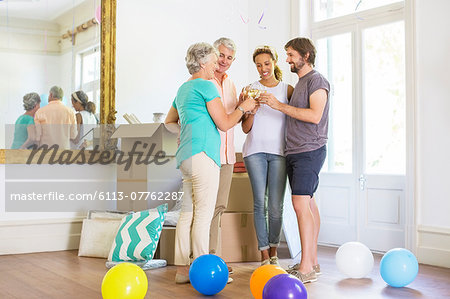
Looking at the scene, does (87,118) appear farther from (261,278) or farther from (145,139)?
(261,278)

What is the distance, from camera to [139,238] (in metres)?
3.66

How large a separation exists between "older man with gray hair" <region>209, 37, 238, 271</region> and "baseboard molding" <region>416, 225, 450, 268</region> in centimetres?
156

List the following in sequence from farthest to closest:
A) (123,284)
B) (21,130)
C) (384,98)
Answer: (384,98), (21,130), (123,284)

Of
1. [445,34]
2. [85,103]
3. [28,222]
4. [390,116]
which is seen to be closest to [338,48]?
[390,116]

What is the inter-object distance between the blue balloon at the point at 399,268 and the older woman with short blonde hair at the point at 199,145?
99cm

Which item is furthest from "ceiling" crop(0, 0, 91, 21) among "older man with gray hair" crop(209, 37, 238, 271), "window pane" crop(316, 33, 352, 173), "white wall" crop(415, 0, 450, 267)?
"white wall" crop(415, 0, 450, 267)

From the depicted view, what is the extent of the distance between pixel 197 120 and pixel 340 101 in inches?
86.4

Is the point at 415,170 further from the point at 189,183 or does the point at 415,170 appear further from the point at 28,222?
the point at 28,222

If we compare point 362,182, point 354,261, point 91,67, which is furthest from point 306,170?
point 91,67

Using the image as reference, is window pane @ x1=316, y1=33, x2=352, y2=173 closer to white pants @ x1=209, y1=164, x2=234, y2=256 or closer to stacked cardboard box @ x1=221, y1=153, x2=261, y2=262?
stacked cardboard box @ x1=221, y1=153, x2=261, y2=262

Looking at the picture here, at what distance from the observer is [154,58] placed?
16.1 ft

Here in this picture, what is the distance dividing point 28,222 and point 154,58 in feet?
5.69

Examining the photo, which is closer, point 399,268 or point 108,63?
point 399,268

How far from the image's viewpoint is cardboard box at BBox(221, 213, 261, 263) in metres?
3.85
